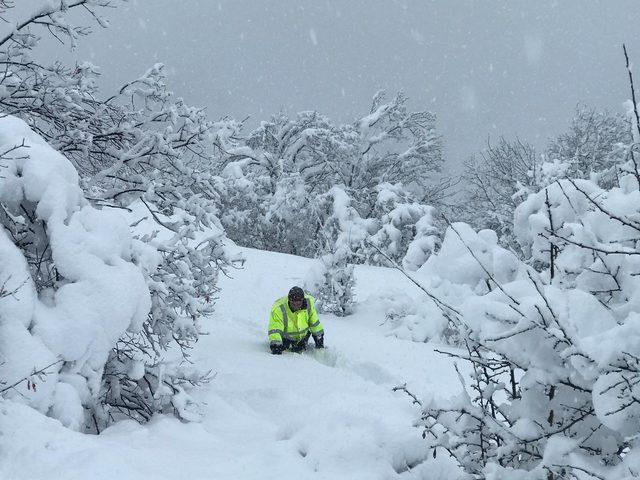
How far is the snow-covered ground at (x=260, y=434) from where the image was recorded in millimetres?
3221

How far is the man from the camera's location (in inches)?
305

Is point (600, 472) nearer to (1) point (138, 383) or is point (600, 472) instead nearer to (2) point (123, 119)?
(1) point (138, 383)

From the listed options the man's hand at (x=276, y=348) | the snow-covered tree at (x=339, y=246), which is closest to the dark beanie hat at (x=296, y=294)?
the man's hand at (x=276, y=348)

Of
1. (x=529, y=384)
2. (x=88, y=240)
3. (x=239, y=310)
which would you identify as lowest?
(x=239, y=310)

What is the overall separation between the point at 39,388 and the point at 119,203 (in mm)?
2206

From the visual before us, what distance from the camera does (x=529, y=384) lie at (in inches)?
94.0

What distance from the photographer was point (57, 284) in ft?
14.0

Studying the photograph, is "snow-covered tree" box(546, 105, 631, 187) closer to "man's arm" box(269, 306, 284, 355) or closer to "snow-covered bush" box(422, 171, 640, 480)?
"man's arm" box(269, 306, 284, 355)

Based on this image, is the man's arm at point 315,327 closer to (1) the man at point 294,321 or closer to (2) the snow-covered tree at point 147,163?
(1) the man at point 294,321

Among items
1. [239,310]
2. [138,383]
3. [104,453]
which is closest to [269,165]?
[239,310]

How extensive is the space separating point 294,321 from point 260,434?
3387mm

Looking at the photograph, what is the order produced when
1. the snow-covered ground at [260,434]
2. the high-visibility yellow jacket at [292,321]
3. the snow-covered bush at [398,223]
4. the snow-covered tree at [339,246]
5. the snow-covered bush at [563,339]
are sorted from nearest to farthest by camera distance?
1. the snow-covered bush at [563,339]
2. the snow-covered ground at [260,434]
3. the high-visibility yellow jacket at [292,321]
4. the snow-covered tree at [339,246]
5. the snow-covered bush at [398,223]

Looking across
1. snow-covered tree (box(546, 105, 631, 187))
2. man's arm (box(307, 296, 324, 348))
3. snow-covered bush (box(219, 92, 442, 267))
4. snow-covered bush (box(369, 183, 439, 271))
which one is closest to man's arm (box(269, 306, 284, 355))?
man's arm (box(307, 296, 324, 348))

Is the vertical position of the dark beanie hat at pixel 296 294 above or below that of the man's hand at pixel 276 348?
above
